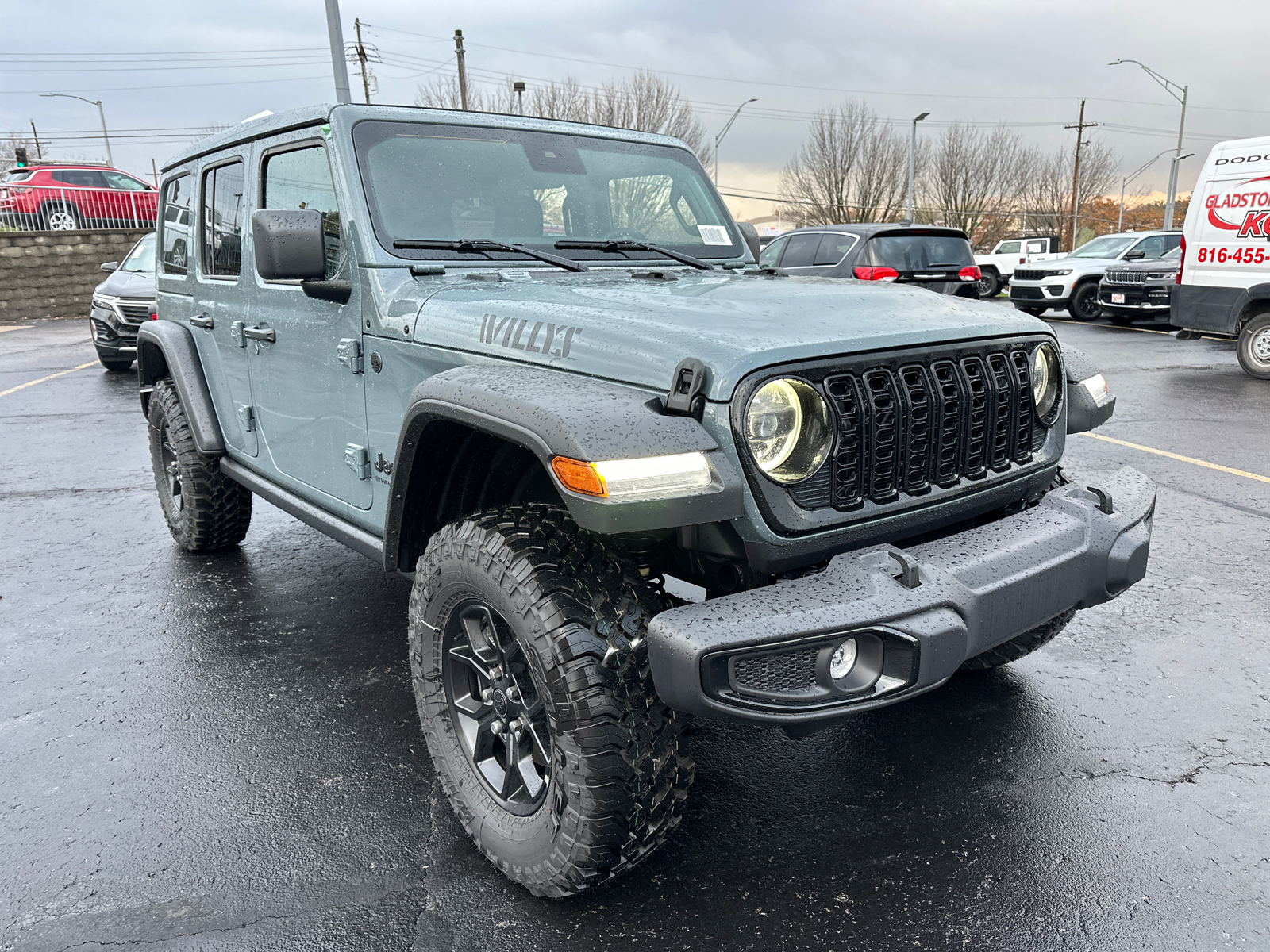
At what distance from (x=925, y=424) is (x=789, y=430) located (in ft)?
1.34

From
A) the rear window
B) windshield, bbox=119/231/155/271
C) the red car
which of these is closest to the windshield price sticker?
the rear window

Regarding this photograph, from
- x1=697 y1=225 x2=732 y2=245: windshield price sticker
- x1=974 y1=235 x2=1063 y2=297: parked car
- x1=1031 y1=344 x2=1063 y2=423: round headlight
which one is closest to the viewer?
x1=1031 y1=344 x2=1063 y2=423: round headlight

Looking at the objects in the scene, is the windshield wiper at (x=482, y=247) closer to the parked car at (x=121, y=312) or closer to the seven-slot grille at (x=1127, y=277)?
the parked car at (x=121, y=312)

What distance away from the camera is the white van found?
9.46 meters

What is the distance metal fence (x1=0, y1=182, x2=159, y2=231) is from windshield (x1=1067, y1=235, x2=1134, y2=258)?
19516 mm

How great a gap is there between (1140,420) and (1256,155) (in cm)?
344

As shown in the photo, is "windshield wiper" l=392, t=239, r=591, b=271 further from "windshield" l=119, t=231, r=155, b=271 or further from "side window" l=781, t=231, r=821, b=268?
"windshield" l=119, t=231, r=155, b=271

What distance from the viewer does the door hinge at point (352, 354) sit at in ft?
9.86

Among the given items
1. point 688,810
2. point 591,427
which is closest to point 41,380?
point 688,810

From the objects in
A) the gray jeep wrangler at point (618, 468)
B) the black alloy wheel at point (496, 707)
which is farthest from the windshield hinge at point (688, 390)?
the black alloy wheel at point (496, 707)

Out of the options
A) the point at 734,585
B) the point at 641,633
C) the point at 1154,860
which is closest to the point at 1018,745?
the point at 1154,860

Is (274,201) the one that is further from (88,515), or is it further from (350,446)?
(88,515)

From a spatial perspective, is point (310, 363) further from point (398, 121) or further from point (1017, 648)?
point (1017, 648)

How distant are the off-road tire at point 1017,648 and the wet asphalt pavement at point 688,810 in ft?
0.28
